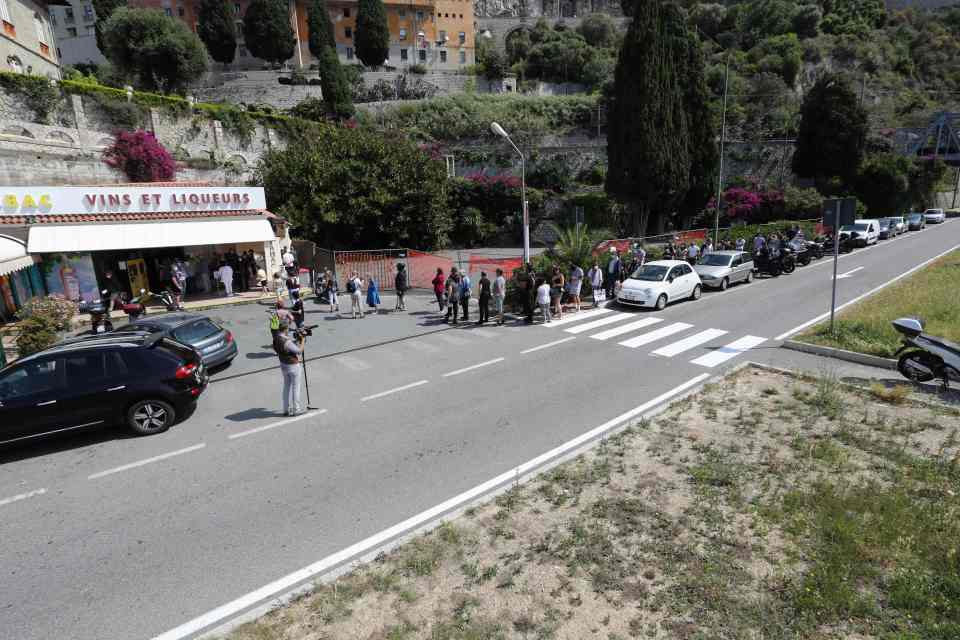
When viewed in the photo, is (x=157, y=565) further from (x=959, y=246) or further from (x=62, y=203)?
(x=959, y=246)

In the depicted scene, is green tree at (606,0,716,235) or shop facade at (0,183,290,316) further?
green tree at (606,0,716,235)

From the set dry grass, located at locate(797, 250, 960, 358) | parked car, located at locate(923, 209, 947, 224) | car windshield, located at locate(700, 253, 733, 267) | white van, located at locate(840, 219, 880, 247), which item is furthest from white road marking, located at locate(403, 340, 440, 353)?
parked car, located at locate(923, 209, 947, 224)

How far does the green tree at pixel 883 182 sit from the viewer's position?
39219 mm

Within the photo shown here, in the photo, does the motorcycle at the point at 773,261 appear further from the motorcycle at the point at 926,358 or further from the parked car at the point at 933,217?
the parked car at the point at 933,217

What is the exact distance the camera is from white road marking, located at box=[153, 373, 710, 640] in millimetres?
4488

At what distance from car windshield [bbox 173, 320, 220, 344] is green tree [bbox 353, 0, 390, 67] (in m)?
65.7

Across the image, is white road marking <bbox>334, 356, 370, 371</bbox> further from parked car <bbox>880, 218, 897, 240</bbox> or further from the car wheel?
parked car <bbox>880, 218, 897, 240</bbox>

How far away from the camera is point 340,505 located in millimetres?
6227

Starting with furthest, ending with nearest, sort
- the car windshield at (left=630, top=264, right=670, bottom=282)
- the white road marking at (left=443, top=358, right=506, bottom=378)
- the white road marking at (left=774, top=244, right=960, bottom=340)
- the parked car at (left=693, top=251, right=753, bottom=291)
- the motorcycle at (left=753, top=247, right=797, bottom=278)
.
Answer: the motorcycle at (left=753, top=247, right=797, bottom=278) < the parked car at (left=693, top=251, right=753, bottom=291) < the car windshield at (left=630, top=264, right=670, bottom=282) < the white road marking at (left=774, top=244, right=960, bottom=340) < the white road marking at (left=443, top=358, right=506, bottom=378)

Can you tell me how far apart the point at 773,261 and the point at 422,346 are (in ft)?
56.1

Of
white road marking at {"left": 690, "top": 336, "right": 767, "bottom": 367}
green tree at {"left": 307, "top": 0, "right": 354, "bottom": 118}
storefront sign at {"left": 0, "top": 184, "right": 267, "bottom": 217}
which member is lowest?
white road marking at {"left": 690, "top": 336, "right": 767, "bottom": 367}

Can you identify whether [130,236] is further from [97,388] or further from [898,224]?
[898,224]

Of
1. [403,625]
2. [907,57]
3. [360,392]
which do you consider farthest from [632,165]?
[907,57]

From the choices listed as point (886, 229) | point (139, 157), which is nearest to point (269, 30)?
point (139, 157)
